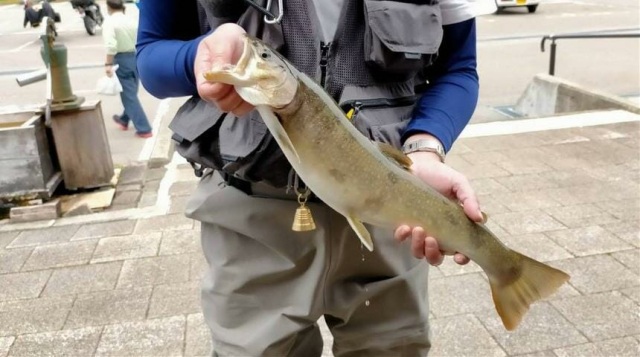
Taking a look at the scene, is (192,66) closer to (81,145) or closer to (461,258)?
(461,258)

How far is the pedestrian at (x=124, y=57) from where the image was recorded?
777 centimetres

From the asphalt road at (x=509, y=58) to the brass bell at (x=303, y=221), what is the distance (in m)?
5.44

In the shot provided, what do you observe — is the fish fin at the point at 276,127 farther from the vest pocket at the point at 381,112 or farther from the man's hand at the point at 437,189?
the man's hand at the point at 437,189

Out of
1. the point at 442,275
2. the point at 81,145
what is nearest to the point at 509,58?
the point at 81,145

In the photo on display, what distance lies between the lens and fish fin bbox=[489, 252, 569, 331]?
60.2 inches

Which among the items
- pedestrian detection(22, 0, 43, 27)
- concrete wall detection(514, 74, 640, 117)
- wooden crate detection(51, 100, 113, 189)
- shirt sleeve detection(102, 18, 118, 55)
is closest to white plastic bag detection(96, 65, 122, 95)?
shirt sleeve detection(102, 18, 118, 55)

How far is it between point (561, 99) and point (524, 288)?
6726 millimetres

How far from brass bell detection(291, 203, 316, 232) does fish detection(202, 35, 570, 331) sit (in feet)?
0.28

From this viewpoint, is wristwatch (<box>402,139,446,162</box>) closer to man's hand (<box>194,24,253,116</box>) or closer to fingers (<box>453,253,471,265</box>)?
fingers (<box>453,253,471,265</box>)

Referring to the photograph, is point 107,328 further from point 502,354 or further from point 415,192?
point 415,192

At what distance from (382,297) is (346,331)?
0.49 ft

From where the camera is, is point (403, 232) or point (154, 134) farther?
point (154, 134)

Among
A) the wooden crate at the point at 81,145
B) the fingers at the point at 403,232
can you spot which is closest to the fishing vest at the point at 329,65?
the fingers at the point at 403,232

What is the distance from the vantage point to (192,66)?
1.40m
